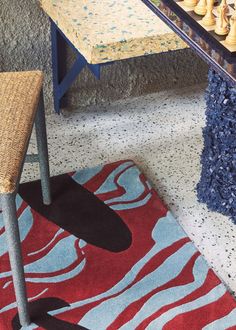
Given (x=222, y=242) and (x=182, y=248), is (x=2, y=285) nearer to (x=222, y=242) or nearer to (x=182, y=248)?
(x=182, y=248)

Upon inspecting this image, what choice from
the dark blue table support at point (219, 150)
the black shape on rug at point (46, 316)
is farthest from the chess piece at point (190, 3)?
the black shape on rug at point (46, 316)

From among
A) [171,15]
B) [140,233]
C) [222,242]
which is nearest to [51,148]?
[140,233]

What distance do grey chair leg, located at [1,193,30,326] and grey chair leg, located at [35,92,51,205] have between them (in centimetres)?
39

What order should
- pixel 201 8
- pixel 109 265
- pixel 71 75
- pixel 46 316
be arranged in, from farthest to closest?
pixel 71 75
pixel 109 265
pixel 46 316
pixel 201 8

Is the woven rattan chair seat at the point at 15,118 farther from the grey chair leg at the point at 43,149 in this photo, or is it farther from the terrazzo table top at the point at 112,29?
the terrazzo table top at the point at 112,29

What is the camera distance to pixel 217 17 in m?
1.32

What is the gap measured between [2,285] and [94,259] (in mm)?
258

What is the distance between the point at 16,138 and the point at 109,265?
500mm

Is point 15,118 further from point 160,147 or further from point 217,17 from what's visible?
point 160,147

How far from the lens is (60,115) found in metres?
2.34

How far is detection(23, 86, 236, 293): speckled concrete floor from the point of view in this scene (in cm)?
184

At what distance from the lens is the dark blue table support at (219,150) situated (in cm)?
162

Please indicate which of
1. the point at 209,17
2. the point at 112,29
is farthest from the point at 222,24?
the point at 112,29

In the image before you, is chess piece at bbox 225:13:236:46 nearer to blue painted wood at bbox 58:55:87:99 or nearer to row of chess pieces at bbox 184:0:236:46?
row of chess pieces at bbox 184:0:236:46
